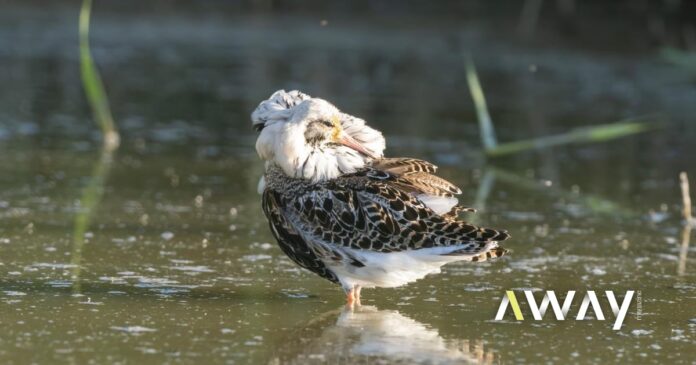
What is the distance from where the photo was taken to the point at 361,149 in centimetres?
783

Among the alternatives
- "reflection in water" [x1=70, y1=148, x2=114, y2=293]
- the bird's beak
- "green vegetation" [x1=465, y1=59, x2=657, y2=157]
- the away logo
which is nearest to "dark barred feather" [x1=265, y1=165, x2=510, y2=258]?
the bird's beak

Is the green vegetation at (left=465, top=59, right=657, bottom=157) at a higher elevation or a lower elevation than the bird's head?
higher

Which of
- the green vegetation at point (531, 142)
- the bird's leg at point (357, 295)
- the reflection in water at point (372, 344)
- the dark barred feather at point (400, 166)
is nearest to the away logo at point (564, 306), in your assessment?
the reflection in water at point (372, 344)

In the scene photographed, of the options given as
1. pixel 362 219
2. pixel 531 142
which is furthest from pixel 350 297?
pixel 531 142

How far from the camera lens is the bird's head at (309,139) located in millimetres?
7520

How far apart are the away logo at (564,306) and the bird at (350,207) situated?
0.34m

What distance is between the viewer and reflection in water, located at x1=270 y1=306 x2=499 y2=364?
6.39 m

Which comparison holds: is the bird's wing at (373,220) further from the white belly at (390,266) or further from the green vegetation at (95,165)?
the green vegetation at (95,165)

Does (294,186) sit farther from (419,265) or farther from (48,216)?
(48,216)

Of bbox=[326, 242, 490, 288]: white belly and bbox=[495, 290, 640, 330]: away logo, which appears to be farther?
bbox=[495, 290, 640, 330]: away logo

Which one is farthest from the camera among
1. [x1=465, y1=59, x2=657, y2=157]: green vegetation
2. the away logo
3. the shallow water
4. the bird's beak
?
Answer: [x1=465, y1=59, x2=657, y2=157]: green vegetation

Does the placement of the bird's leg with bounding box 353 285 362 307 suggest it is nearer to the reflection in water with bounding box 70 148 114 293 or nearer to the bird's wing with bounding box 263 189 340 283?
the bird's wing with bounding box 263 189 340 283

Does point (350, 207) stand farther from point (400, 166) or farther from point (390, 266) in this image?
point (400, 166)

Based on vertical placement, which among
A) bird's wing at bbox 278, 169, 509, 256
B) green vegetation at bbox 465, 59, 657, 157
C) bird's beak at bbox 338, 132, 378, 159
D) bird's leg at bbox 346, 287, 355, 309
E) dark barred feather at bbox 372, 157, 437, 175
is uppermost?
green vegetation at bbox 465, 59, 657, 157
